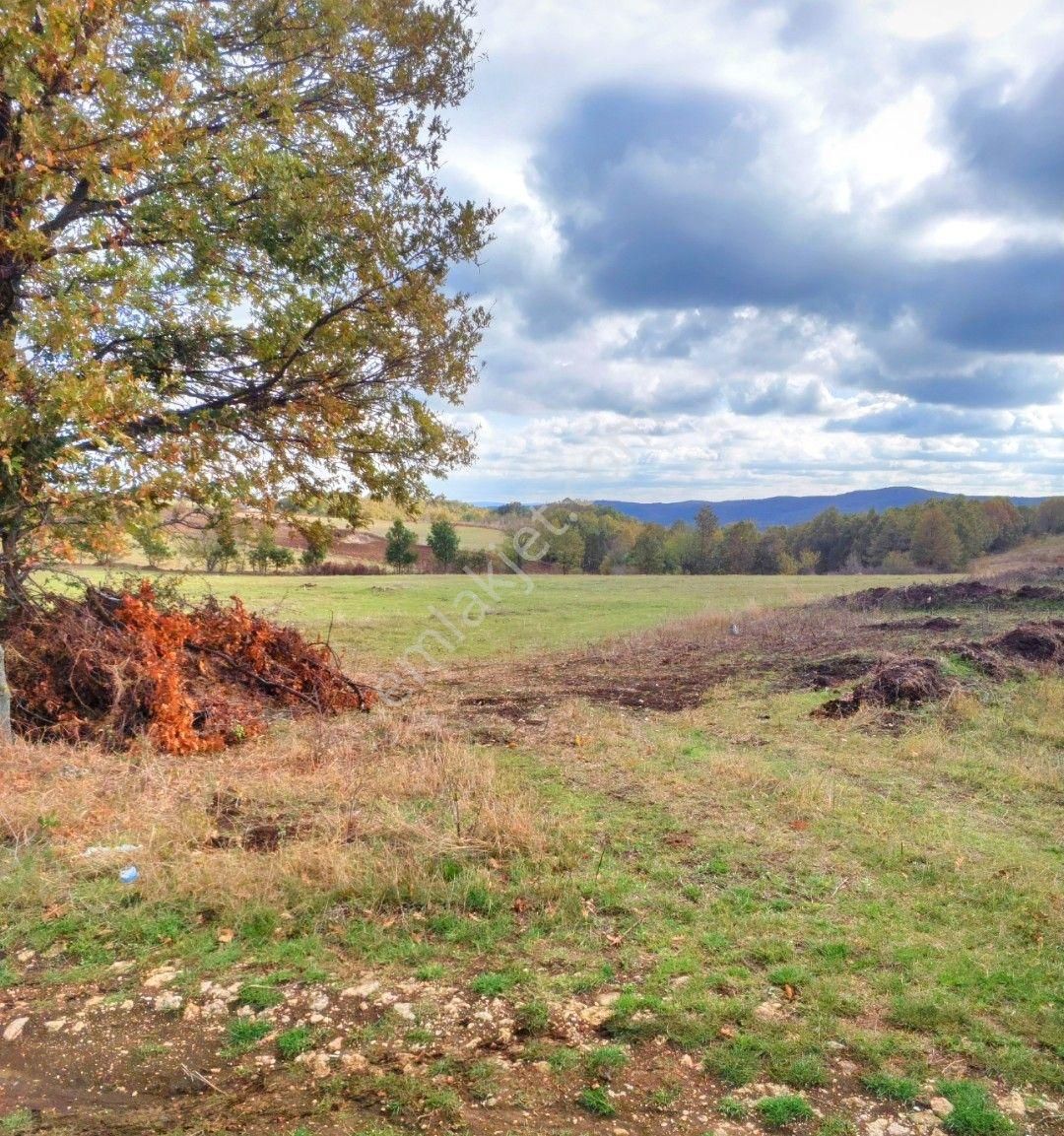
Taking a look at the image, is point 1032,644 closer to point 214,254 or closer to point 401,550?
point 214,254

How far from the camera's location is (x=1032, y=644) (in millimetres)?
14297

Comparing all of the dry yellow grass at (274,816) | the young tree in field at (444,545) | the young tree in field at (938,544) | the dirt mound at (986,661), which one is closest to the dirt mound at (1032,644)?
the dirt mound at (986,661)

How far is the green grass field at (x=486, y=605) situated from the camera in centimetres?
1959

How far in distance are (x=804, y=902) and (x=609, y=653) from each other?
12813mm

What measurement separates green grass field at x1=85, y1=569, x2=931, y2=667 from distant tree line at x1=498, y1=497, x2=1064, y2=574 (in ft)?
63.9

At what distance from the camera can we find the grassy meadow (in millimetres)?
3174

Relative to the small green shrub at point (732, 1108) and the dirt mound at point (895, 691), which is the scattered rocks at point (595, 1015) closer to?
the small green shrub at point (732, 1108)

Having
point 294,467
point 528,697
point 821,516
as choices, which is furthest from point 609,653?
point 821,516

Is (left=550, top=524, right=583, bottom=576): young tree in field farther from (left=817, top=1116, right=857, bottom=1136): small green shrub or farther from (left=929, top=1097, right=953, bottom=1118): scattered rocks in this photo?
(left=817, top=1116, right=857, bottom=1136): small green shrub

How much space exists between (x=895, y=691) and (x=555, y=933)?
8.64m

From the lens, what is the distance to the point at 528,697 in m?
12.1

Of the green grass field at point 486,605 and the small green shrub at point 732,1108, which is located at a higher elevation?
the small green shrub at point 732,1108

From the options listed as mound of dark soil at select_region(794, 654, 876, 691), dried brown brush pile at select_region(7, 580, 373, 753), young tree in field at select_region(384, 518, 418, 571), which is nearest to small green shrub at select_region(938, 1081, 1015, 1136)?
dried brown brush pile at select_region(7, 580, 373, 753)

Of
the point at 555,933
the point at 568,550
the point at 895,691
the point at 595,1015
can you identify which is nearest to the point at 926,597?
the point at 895,691
